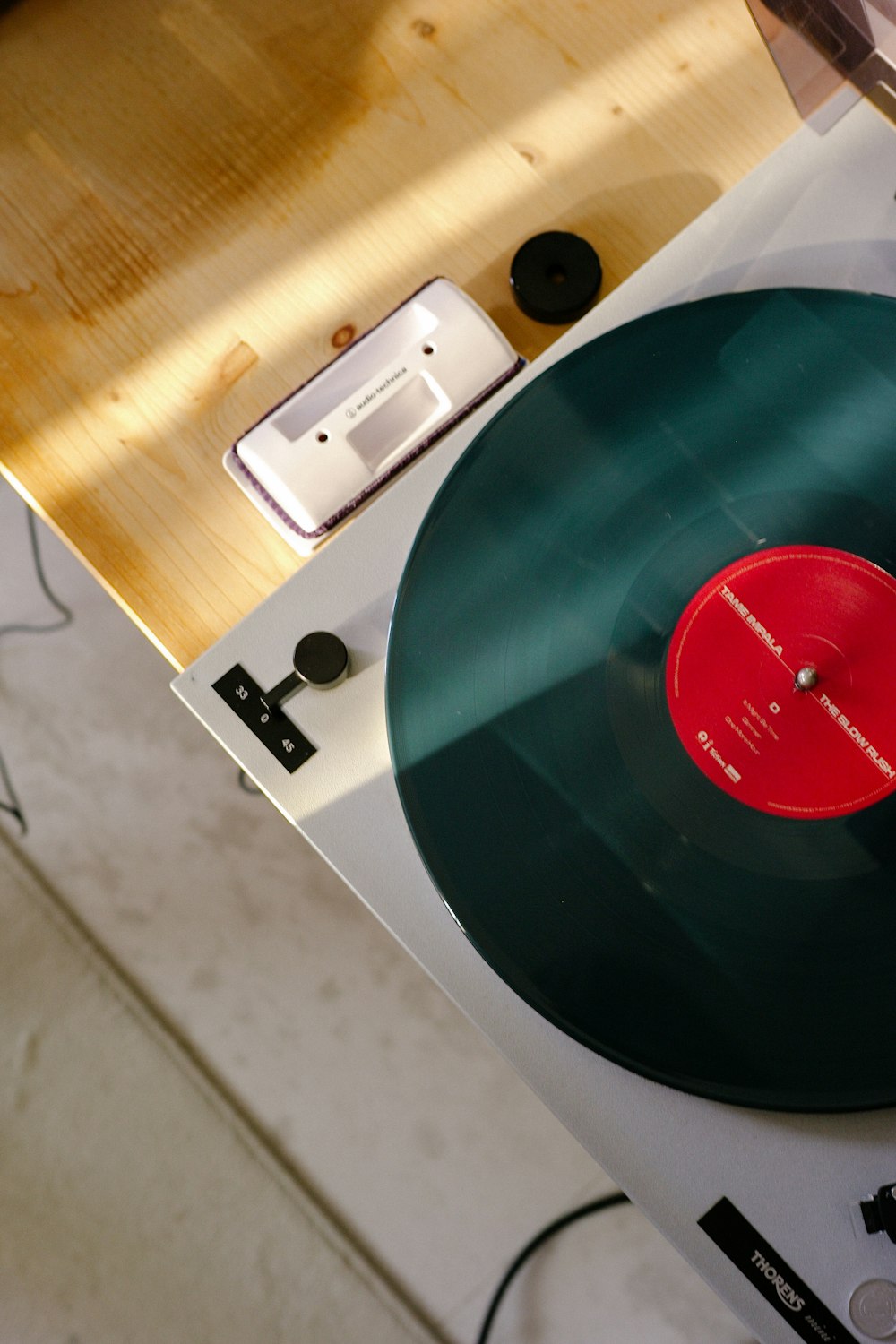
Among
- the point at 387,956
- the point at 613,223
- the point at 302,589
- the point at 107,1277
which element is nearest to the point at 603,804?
the point at 302,589

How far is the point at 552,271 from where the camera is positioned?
2.70ft

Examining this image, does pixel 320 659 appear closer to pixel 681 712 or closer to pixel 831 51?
pixel 681 712

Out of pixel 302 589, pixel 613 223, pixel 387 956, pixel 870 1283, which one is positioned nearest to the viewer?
pixel 870 1283

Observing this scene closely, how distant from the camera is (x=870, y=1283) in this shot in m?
0.61

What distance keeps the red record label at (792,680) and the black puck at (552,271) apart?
276 millimetres

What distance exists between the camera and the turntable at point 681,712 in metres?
0.62

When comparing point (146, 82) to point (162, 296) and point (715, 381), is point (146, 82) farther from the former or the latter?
point (715, 381)

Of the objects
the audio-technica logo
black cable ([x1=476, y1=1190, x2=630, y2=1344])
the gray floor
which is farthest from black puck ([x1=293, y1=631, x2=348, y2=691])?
black cable ([x1=476, y1=1190, x2=630, y2=1344])

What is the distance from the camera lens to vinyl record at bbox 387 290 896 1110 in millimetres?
625

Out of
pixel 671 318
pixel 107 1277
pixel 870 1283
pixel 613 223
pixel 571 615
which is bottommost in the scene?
pixel 870 1283

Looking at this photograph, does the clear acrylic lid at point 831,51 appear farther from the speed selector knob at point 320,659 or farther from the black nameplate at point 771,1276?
the black nameplate at point 771,1276

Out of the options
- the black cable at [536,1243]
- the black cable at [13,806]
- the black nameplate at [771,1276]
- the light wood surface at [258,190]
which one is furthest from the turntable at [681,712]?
the black cable at [13,806]

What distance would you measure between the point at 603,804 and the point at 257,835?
1.09 metres

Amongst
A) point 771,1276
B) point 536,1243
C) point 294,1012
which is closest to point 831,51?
point 771,1276
